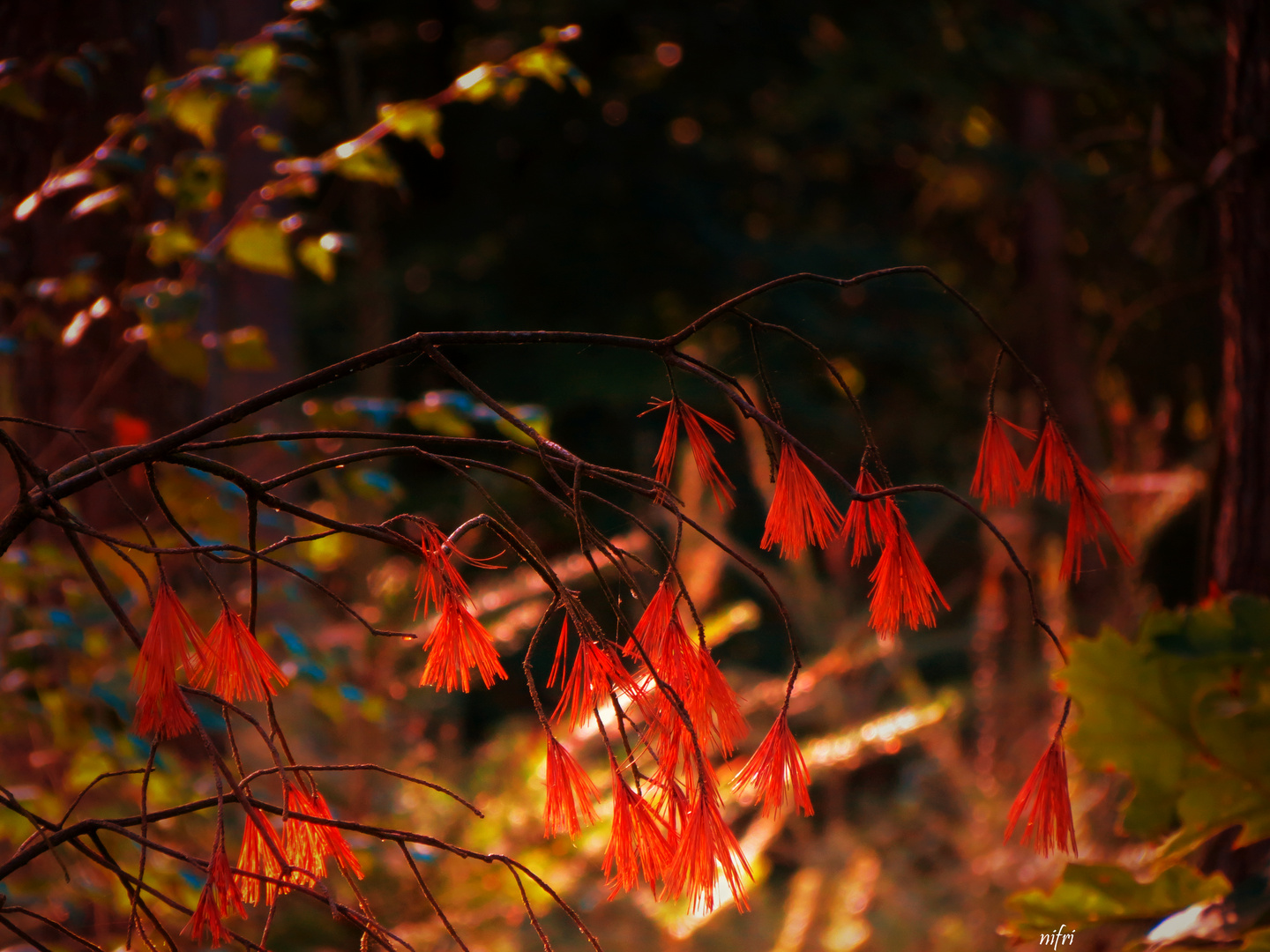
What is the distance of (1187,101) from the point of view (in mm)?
2020

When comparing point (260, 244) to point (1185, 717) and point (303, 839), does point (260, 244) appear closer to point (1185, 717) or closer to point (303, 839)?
point (303, 839)

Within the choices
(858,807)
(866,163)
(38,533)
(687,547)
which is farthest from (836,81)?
(38,533)

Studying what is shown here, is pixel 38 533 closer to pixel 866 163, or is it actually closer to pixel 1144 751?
pixel 1144 751

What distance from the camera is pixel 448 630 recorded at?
0.43 metres

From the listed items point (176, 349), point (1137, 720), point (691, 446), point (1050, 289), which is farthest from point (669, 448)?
point (1050, 289)

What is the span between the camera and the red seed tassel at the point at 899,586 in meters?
0.43

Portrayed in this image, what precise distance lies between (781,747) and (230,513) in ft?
2.93

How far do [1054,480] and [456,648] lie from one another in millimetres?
287

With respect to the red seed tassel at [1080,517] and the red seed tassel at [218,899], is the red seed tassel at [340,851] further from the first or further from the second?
the red seed tassel at [1080,517]

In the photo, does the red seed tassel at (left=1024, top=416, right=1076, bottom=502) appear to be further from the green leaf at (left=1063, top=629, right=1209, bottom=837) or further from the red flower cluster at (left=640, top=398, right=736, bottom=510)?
the green leaf at (left=1063, top=629, right=1209, bottom=837)

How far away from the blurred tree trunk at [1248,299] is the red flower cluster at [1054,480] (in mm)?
866

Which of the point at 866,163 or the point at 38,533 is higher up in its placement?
the point at 38,533

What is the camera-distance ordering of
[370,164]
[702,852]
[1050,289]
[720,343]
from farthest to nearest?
[720,343] → [1050,289] → [370,164] → [702,852]

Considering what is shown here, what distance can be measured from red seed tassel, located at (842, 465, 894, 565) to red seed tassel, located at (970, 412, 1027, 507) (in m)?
0.05
